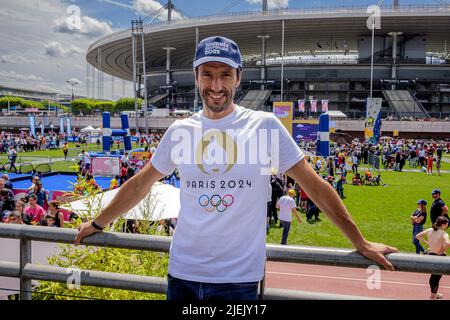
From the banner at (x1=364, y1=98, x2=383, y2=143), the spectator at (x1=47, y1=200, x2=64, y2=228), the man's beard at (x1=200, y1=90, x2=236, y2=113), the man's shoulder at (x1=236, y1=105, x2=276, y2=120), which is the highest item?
the banner at (x1=364, y1=98, x2=383, y2=143)

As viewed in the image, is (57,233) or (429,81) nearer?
(57,233)

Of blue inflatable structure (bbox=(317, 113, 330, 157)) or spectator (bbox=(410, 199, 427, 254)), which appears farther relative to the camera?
blue inflatable structure (bbox=(317, 113, 330, 157))

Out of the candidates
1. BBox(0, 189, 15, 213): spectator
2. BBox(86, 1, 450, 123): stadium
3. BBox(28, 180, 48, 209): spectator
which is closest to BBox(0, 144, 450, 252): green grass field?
BBox(28, 180, 48, 209): spectator

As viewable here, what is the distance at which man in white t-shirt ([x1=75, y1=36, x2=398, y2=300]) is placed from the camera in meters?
2.05

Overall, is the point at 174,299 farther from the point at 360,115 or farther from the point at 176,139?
the point at 360,115

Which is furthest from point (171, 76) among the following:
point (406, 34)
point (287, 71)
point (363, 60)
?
point (406, 34)

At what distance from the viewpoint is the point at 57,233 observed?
101 inches

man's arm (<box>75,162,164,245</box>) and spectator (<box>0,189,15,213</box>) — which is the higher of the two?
man's arm (<box>75,162,164,245</box>)

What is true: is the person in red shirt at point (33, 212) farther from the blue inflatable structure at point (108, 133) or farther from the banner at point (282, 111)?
the banner at point (282, 111)

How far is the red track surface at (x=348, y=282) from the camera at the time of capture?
26.4 feet

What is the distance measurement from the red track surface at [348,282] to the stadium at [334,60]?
60.1 meters

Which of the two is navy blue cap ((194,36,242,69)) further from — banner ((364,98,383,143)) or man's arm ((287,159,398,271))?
banner ((364,98,383,143))

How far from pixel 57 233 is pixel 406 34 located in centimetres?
8359

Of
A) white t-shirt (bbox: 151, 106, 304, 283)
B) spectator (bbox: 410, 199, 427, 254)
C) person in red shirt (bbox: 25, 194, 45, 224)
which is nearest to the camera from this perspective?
white t-shirt (bbox: 151, 106, 304, 283)
